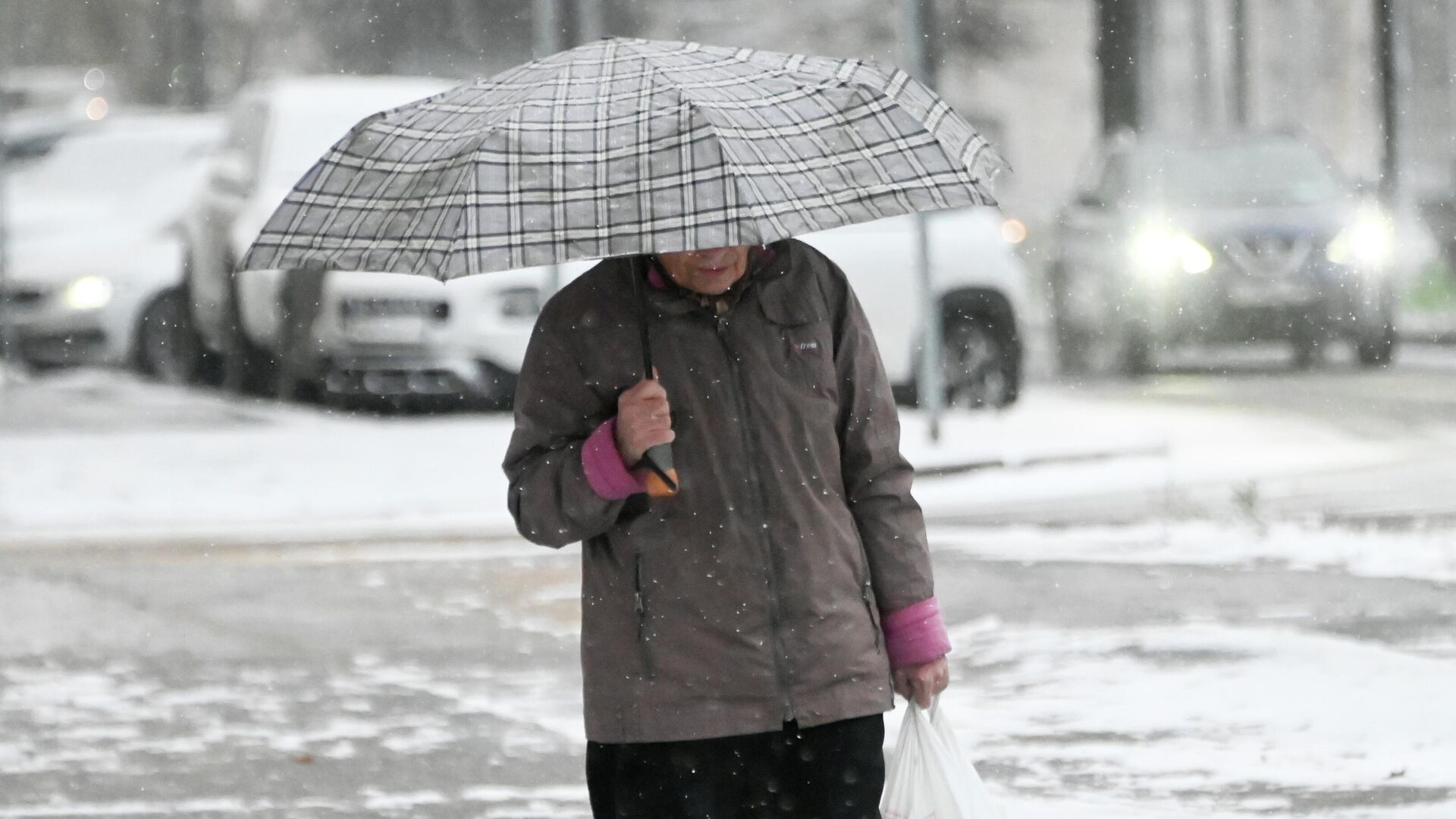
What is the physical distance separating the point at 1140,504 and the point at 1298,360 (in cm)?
817

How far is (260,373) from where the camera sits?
17.3m

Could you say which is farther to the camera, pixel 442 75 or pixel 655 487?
pixel 442 75

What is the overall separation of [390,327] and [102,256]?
3.81 m

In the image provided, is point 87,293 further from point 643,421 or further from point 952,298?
point 643,421

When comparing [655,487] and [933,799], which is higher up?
[655,487]

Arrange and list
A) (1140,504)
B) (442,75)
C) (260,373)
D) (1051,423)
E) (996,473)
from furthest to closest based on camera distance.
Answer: (442,75), (260,373), (1051,423), (996,473), (1140,504)

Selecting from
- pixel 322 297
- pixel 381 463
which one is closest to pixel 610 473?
pixel 381 463

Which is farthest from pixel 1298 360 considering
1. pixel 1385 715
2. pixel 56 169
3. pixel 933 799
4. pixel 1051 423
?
pixel 933 799

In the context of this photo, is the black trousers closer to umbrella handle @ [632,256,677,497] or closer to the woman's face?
umbrella handle @ [632,256,677,497]

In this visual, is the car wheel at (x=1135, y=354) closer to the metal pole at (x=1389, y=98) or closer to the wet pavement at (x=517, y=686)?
the metal pole at (x=1389, y=98)

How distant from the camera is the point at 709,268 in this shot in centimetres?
340

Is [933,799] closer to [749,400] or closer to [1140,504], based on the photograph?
[749,400]

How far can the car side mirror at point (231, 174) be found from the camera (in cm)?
1495

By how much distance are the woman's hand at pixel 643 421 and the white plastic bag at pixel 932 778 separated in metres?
0.62
